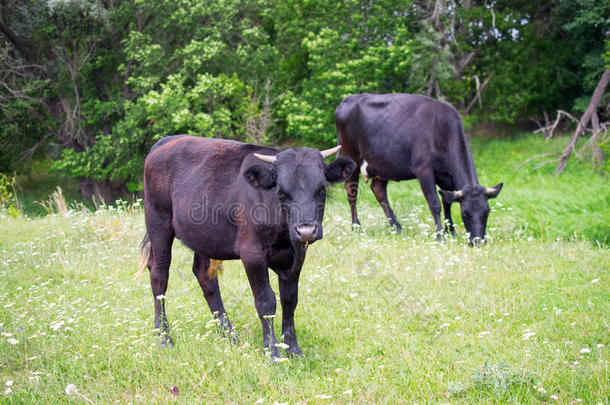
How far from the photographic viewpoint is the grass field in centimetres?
421

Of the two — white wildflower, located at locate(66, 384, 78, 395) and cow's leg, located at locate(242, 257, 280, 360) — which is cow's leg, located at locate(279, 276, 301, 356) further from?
white wildflower, located at locate(66, 384, 78, 395)

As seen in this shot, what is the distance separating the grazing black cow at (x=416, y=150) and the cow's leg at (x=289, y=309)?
452 cm

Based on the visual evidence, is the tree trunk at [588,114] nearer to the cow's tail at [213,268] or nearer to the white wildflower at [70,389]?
the cow's tail at [213,268]

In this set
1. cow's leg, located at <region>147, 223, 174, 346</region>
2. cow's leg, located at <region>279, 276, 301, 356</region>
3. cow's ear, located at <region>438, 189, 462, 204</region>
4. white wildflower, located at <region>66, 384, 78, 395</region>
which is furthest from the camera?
cow's ear, located at <region>438, 189, 462, 204</region>

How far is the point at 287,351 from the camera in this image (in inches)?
193

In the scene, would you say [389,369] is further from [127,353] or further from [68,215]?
[68,215]

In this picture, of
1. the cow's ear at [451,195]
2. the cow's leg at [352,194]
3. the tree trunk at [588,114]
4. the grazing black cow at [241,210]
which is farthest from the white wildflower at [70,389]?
the tree trunk at [588,114]

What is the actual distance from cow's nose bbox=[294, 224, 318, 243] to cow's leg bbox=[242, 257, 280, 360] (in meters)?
0.66

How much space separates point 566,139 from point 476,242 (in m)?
16.0

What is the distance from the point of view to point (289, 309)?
4926 millimetres

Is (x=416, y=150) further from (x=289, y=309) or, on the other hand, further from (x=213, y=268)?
(x=289, y=309)

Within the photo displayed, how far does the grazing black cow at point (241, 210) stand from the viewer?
447 centimetres

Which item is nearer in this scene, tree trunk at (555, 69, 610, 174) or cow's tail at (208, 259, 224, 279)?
cow's tail at (208, 259, 224, 279)

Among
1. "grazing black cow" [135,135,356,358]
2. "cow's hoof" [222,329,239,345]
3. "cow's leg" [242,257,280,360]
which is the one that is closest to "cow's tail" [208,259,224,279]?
"grazing black cow" [135,135,356,358]
